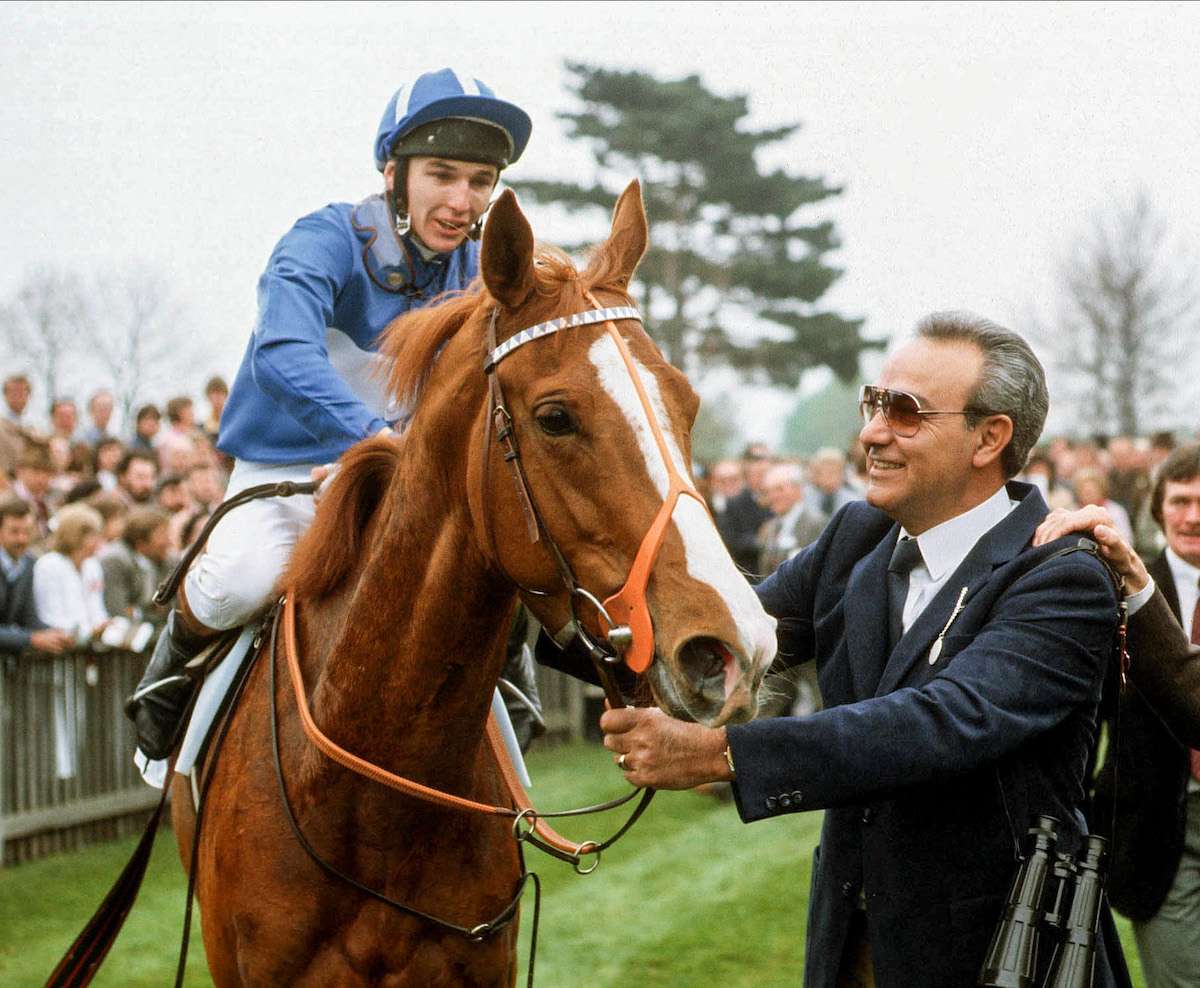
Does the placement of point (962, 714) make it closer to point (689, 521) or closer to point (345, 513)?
point (689, 521)

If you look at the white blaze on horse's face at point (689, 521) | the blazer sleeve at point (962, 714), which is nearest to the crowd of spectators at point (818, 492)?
the blazer sleeve at point (962, 714)

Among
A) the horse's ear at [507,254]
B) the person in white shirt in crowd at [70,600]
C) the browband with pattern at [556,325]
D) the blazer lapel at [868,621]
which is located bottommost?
the person in white shirt in crowd at [70,600]

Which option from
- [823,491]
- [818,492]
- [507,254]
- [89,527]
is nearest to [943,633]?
[507,254]

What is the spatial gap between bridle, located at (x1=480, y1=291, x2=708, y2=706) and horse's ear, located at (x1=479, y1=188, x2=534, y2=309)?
63mm

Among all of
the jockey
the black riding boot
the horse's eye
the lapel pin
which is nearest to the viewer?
the horse's eye

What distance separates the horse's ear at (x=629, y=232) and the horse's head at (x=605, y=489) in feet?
0.07

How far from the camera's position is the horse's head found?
2025 mm

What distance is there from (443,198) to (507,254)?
900mm

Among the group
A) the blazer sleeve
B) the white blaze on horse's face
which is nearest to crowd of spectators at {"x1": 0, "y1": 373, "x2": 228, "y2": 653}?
the white blaze on horse's face

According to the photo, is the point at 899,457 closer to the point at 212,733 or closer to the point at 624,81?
the point at 212,733

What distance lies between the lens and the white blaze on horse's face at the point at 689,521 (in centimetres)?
200

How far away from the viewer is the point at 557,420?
2275mm

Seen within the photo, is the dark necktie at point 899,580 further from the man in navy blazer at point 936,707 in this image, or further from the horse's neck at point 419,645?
the horse's neck at point 419,645

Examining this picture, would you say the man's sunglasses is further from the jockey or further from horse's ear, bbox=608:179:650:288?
the jockey
